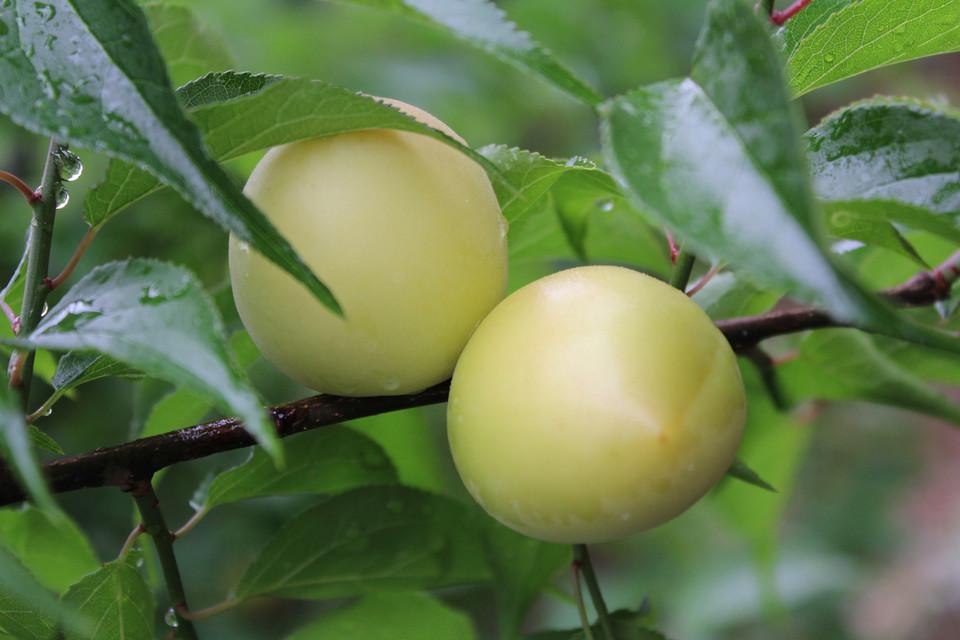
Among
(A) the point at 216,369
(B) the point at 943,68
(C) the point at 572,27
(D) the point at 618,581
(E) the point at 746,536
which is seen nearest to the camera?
(A) the point at 216,369

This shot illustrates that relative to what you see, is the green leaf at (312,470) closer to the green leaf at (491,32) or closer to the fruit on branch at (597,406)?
the fruit on branch at (597,406)

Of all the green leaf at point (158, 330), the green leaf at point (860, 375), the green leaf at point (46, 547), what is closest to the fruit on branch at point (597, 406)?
the green leaf at point (158, 330)

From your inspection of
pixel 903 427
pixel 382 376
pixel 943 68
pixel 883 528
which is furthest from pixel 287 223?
pixel 943 68

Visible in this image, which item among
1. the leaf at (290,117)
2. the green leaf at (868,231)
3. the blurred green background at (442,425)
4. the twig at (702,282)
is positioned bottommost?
the blurred green background at (442,425)

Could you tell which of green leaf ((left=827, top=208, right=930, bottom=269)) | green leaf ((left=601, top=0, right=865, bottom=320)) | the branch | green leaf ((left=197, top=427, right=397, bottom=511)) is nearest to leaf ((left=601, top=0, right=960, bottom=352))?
green leaf ((left=601, top=0, right=865, bottom=320))

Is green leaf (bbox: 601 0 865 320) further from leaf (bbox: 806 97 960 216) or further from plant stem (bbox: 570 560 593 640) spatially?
plant stem (bbox: 570 560 593 640)

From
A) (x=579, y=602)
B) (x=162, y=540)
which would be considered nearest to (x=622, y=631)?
(x=579, y=602)

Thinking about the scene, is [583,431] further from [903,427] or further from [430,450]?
[903,427]
